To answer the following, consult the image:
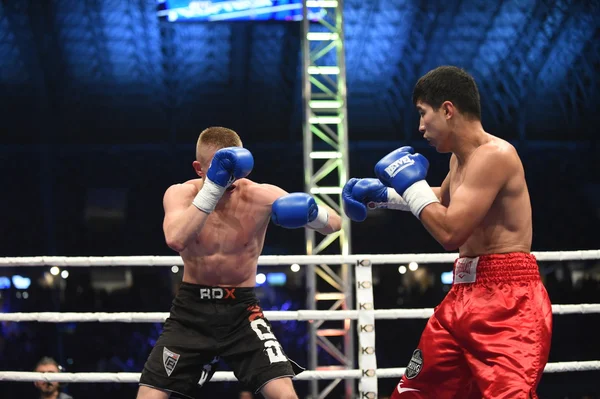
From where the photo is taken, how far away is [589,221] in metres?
12.0

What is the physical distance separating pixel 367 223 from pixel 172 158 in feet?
11.3

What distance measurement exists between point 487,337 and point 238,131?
31.2 feet

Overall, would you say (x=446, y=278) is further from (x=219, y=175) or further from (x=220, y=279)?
(x=219, y=175)

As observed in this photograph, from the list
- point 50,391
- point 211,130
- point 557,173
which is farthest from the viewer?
point 557,173

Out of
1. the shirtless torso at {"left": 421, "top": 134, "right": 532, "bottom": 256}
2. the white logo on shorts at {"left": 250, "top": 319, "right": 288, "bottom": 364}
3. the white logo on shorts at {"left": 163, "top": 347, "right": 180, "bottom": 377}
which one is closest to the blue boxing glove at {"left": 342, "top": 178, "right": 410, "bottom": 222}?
the shirtless torso at {"left": 421, "top": 134, "right": 532, "bottom": 256}

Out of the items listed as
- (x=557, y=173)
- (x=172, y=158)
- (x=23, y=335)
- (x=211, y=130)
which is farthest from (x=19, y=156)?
(x=211, y=130)

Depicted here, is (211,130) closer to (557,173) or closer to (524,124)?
(524,124)

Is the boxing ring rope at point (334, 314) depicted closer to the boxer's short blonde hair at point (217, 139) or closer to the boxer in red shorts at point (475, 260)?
the boxer's short blonde hair at point (217, 139)

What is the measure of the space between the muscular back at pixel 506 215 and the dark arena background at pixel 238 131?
6550 millimetres

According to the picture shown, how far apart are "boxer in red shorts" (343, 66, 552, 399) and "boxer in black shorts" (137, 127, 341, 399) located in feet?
1.28

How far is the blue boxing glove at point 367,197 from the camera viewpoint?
2.16 m

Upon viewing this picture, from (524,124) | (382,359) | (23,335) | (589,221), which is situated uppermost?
(524,124)

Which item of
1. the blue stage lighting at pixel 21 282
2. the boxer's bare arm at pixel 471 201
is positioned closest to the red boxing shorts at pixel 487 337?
the boxer's bare arm at pixel 471 201

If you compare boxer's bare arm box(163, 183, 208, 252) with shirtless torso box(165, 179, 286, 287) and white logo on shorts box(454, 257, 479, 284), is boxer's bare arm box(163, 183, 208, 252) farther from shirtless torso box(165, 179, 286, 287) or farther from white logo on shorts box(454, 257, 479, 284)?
white logo on shorts box(454, 257, 479, 284)
